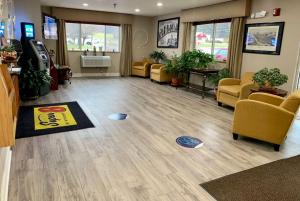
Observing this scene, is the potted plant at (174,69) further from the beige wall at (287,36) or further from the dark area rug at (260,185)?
the dark area rug at (260,185)

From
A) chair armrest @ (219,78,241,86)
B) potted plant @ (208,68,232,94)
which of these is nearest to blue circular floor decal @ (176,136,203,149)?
Result: chair armrest @ (219,78,241,86)

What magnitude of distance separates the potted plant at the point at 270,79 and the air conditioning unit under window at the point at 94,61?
19.9ft

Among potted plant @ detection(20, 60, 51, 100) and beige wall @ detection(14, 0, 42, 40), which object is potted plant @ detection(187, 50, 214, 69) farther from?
beige wall @ detection(14, 0, 42, 40)

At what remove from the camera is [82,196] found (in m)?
2.04

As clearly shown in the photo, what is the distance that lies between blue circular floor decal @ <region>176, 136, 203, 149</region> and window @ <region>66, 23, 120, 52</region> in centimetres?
663

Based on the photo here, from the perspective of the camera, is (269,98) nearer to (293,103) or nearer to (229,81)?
(293,103)

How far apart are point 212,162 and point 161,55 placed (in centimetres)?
673

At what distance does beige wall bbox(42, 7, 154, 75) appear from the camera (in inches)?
314

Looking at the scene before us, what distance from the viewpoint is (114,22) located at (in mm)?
8844

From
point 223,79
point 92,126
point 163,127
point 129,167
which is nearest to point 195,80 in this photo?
point 223,79

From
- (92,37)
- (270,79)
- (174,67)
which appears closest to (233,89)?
(270,79)

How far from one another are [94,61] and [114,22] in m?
1.70

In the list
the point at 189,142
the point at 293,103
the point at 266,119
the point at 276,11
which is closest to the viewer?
the point at 293,103

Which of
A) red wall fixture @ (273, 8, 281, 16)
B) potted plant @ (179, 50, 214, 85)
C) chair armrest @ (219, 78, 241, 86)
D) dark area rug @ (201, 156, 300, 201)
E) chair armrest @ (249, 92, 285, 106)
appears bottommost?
dark area rug @ (201, 156, 300, 201)
